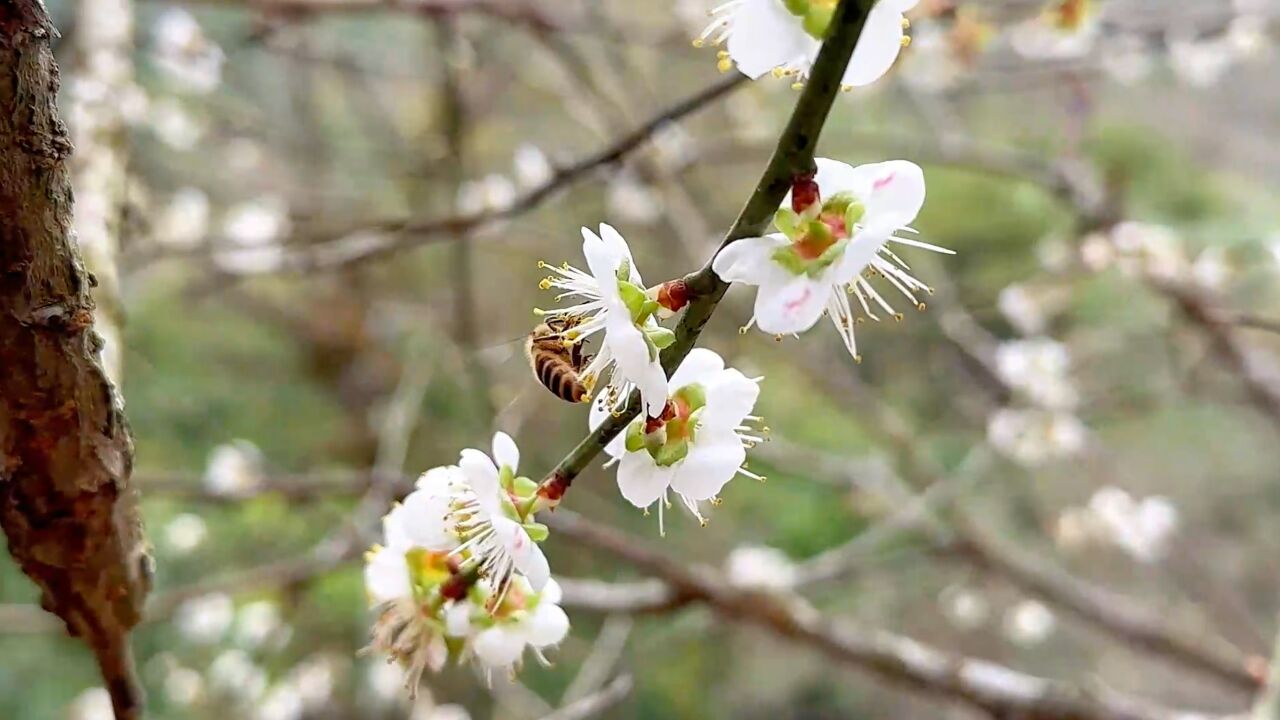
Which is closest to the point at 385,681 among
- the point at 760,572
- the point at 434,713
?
the point at 434,713

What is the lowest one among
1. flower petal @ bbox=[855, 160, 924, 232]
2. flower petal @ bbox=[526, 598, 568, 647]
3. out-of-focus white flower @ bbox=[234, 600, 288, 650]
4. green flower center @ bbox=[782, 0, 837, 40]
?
out-of-focus white flower @ bbox=[234, 600, 288, 650]

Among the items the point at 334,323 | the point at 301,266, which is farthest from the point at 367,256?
the point at 334,323

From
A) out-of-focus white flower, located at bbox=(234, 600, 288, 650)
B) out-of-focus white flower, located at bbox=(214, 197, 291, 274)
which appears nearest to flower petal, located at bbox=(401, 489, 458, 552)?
out-of-focus white flower, located at bbox=(214, 197, 291, 274)

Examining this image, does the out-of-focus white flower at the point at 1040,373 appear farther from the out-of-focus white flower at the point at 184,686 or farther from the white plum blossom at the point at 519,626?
the out-of-focus white flower at the point at 184,686

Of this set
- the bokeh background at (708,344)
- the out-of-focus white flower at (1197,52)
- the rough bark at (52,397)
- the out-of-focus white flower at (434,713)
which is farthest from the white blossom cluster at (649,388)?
the out-of-focus white flower at (1197,52)

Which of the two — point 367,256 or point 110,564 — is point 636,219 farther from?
point 110,564

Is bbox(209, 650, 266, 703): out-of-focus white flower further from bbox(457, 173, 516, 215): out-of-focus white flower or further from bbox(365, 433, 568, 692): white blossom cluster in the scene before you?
bbox(365, 433, 568, 692): white blossom cluster

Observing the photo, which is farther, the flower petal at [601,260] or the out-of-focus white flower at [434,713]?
the out-of-focus white flower at [434,713]
